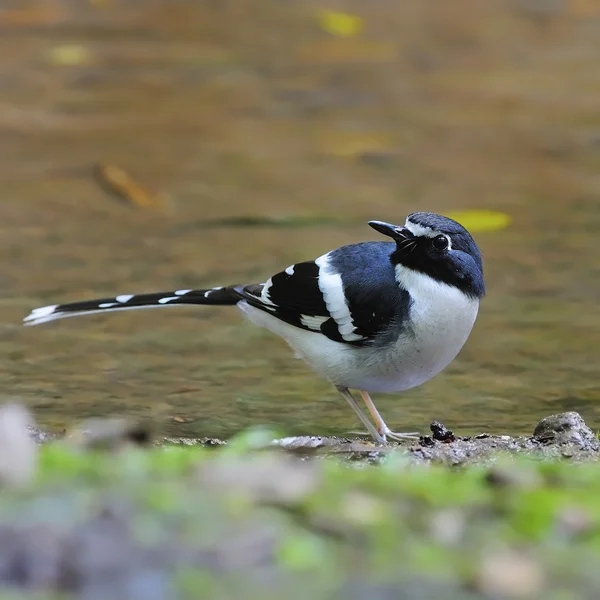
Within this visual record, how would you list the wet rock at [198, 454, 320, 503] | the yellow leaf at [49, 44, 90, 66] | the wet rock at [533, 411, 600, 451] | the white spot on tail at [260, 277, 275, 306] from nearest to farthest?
the wet rock at [198, 454, 320, 503], the wet rock at [533, 411, 600, 451], the white spot on tail at [260, 277, 275, 306], the yellow leaf at [49, 44, 90, 66]


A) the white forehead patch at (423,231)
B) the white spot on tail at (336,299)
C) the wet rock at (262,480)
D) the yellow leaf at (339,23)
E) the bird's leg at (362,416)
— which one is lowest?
the bird's leg at (362,416)

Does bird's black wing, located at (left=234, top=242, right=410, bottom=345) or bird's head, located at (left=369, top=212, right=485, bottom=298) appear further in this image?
bird's black wing, located at (left=234, top=242, right=410, bottom=345)

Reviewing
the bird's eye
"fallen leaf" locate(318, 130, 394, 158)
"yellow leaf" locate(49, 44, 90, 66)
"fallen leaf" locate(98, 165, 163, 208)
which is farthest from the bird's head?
"yellow leaf" locate(49, 44, 90, 66)

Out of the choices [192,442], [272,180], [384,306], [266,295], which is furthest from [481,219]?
[192,442]

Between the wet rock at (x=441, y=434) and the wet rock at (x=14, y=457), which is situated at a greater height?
the wet rock at (x=14, y=457)

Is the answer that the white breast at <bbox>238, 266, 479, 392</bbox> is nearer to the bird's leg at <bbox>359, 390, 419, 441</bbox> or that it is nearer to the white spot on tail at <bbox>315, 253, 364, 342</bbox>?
the white spot on tail at <bbox>315, 253, 364, 342</bbox>

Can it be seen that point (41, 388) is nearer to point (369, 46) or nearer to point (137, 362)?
point (137, 362)

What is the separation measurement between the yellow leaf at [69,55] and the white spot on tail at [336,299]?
21.1 ft

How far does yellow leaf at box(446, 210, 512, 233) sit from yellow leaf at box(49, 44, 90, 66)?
4555 mm

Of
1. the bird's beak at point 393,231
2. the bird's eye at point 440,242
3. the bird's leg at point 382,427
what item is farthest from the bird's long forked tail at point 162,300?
the bird's eye at point 440,242

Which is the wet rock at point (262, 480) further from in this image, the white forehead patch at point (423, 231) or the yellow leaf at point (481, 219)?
the yellow leaf at point (481, 219)

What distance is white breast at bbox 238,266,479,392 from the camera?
430 cm

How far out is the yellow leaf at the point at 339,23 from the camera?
11.5 metres

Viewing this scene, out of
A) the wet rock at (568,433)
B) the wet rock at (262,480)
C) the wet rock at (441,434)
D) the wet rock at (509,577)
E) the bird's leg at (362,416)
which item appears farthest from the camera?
the bird's leg at (362,416)
